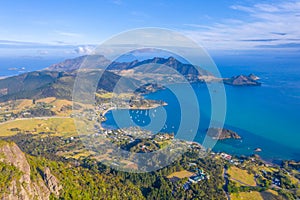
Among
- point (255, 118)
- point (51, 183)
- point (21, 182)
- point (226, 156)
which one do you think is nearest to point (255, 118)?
point (255, 118)

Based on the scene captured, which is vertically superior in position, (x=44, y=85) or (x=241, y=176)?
(x=44, y=85)

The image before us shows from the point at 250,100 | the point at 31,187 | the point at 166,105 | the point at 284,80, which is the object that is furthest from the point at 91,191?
the point at 284,80

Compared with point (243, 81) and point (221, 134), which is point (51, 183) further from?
point (243, 81)

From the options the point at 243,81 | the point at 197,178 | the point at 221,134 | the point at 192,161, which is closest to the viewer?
the point at 197,178

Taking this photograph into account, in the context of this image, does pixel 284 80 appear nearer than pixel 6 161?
No

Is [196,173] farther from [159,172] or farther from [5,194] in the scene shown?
[5,194]

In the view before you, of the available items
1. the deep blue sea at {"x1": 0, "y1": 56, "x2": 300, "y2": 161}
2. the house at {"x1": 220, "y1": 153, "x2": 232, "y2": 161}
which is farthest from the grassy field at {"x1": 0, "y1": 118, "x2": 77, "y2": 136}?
the house at {"x1": 220, "y1": 153, "x2": 232, "y2": 161}

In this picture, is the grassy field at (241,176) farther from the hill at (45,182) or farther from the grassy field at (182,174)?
the hill at (45,182)
